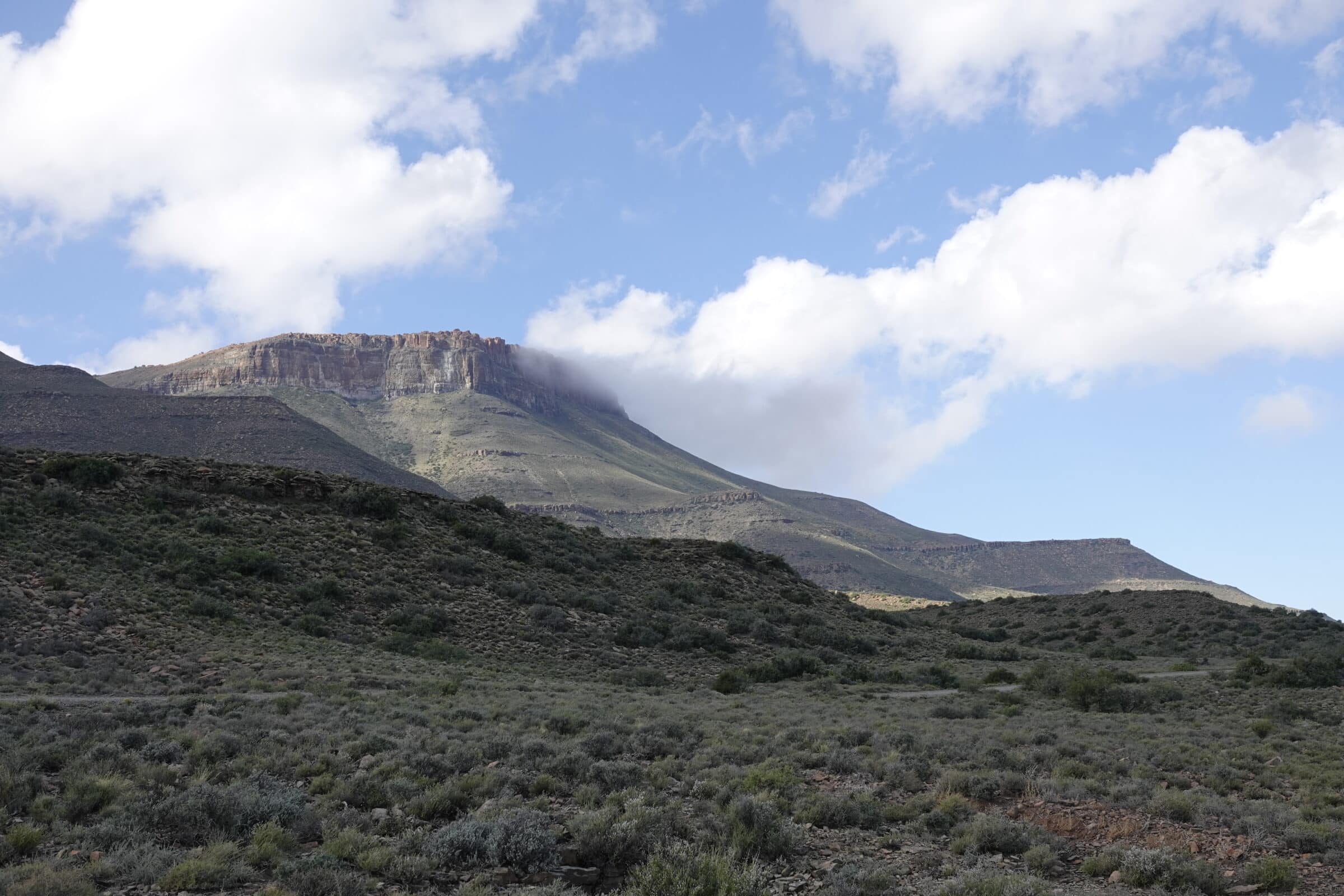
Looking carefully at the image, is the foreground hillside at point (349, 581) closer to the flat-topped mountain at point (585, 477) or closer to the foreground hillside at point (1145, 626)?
the foreground hillside at point (1145, 626)

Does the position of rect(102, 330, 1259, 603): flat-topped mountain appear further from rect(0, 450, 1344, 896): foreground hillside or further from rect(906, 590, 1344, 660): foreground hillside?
rect(0, 450, 1344, 896): foreground hillside

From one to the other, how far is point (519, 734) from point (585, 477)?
131874 mm

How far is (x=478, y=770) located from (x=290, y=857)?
373 cm

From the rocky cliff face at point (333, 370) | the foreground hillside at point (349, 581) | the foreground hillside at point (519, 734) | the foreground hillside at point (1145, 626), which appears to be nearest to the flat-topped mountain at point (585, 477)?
the rocky cliff face at point (333, 370)

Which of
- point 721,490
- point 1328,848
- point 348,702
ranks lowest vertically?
point 348,702

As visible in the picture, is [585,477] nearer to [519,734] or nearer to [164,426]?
[164,426]

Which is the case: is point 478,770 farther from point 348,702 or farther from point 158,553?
point 158,553

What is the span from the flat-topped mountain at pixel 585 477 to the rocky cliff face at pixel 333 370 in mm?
322

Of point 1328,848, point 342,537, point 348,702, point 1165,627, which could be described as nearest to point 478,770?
point 348,702

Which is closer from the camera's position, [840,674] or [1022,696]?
[1022,696]

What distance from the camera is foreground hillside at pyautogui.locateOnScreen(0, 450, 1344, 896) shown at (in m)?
9.34

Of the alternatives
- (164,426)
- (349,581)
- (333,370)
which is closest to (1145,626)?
(349,581)

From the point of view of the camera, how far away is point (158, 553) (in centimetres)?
2933

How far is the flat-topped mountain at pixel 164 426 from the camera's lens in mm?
95375
